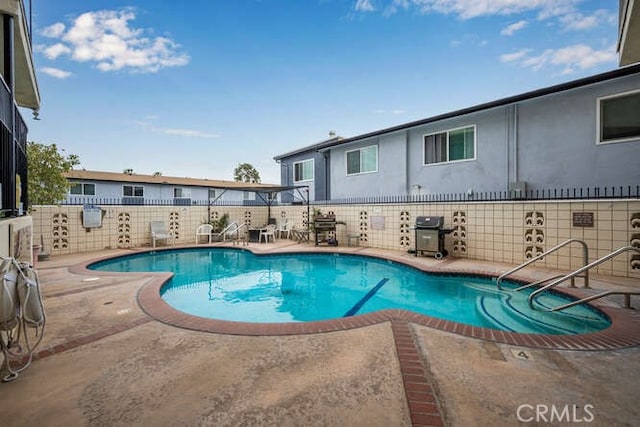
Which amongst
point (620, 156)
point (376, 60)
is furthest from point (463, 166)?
point (376, 60)

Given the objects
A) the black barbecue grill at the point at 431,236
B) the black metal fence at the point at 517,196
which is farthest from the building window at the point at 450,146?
the black barbecue grill at the point at 431,236

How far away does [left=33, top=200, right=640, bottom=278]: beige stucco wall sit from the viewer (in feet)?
19.4

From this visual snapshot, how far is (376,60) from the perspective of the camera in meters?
12.2

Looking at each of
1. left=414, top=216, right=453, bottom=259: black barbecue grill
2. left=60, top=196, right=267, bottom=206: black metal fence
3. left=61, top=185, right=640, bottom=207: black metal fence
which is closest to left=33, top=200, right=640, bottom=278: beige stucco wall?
left=61, top=185, right=640, bottom=207: black metal fence

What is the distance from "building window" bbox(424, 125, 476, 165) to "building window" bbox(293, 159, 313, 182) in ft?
23.3

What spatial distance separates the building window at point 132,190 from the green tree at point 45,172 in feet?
38.0

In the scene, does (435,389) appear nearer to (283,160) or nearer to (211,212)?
(211,212)

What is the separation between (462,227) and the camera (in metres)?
8.35

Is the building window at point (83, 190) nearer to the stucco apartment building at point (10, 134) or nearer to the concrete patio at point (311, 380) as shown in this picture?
the stucco apartment building at point (10, 134)

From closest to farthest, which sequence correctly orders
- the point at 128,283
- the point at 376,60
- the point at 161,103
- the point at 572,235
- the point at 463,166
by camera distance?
the point at 128,283 < the point at 572,235 < the point at 463,166 < the point at 376,60 < the point at 161,103

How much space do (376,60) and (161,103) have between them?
36.2 ft

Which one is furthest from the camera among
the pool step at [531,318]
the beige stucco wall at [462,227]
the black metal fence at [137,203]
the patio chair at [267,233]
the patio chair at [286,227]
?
the patio chair at [286,227]

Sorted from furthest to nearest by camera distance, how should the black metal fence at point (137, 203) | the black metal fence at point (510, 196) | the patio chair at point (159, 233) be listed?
the patio chair at point (159, 233)
the black metal fence at point (137, 203)
the black metal fence at point (510, 196)

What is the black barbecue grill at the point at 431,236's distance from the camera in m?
8.22
